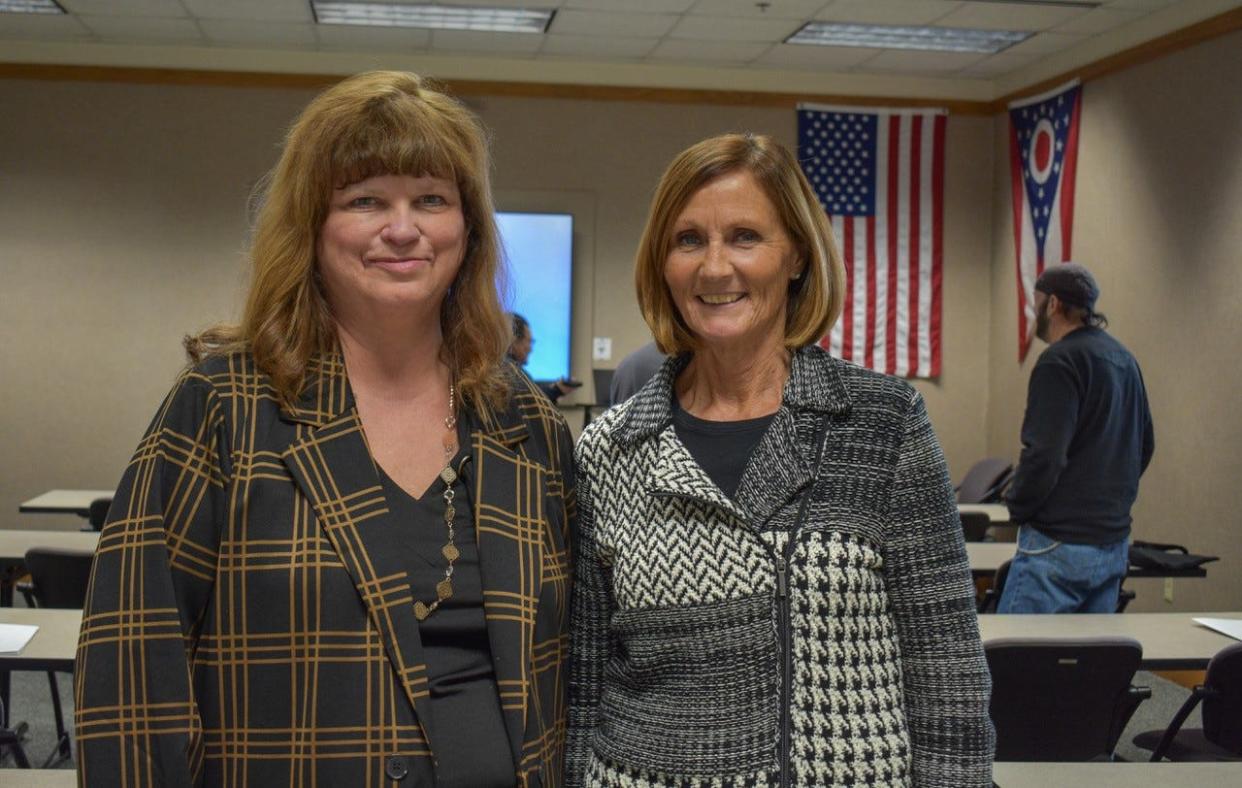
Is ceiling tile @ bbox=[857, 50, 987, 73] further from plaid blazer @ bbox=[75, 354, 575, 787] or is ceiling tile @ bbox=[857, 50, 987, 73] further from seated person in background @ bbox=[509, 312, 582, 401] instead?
plaid blazer @ bbox=[75, 354, 575, 787]

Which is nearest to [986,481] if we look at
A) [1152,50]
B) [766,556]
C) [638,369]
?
[1152,50]

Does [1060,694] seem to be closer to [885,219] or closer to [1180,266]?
[1180,266]

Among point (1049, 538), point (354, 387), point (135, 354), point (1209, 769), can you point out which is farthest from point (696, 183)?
point (135, 354)

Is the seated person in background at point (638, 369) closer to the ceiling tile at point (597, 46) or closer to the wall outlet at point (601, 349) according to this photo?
the ceiling tile at point (597, 46)

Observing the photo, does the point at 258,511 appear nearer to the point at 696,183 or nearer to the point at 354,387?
the point at 354,387

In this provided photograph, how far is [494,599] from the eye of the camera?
1.53 metres

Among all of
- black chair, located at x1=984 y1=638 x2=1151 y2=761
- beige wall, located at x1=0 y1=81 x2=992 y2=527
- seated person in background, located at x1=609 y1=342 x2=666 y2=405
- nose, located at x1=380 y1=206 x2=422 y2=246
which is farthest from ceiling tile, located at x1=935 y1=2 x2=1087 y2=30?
nose, located at x1=380 y1=206 x2=422 y2=246

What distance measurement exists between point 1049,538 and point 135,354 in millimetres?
6221

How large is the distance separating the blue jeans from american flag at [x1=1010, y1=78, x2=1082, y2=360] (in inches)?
142

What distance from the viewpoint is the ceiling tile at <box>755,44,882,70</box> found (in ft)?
25.3

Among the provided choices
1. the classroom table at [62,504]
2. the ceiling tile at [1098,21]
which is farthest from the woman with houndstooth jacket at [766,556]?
the ceiling tile at [1098,21]

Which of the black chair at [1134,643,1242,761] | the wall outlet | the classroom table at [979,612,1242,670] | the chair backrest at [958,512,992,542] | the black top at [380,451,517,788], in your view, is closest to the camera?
the black top at [380,451,517,788]

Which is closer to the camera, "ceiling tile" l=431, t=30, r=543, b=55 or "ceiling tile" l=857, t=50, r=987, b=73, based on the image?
"ceiling tile" l=431, t=30, r=543, b=55

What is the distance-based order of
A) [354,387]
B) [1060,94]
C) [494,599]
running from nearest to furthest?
[494,599] < [354,387] < [1060,94]
